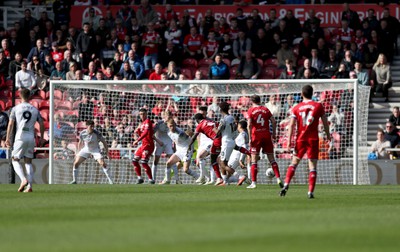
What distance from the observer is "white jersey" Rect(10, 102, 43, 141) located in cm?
2022

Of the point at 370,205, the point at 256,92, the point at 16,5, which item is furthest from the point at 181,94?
the point at 370,205

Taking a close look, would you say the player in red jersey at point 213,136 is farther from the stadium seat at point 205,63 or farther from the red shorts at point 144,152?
the stadium seat at point 205,63

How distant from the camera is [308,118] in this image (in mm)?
18031

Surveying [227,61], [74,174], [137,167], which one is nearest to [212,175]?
[137,167]

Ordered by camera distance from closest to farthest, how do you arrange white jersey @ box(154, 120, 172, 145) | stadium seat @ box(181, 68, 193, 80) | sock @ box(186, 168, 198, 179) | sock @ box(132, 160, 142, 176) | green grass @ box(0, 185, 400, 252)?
green grass @ box(0, 185, 400, 252), sock @ box(186, 168, 198, 179), sock @ box(132, 160, 142, 176), white jersey @ box(154, 120, 172, 145), stadium seat @ box(181, 68, 193, 80)

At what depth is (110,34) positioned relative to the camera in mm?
33156

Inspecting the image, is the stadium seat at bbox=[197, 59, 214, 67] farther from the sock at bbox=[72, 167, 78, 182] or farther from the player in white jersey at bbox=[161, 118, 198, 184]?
the sock at bbox=[72, 167, 78, 182]

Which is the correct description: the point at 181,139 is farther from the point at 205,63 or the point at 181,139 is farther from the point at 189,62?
the point at 189,62

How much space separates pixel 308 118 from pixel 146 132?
9788mm

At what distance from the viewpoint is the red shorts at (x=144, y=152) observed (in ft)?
89.7

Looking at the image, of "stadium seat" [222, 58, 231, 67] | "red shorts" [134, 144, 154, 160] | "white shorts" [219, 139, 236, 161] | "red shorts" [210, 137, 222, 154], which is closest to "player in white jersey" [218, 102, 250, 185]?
"white shorts" [219, 139, 236, 161]

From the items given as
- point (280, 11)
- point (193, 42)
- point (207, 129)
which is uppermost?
point (280, 11)

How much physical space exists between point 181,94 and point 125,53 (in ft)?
13.4

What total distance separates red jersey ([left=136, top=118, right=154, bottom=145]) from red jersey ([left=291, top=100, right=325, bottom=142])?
962 centimetres
